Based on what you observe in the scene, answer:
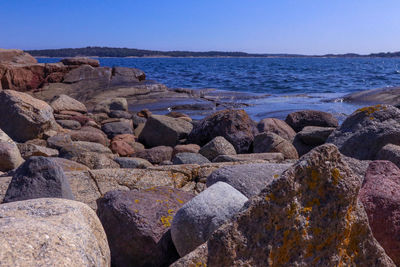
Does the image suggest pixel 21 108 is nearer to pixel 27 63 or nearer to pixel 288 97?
pixel 27 63

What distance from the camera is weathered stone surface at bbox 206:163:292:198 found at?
3486 millimetres

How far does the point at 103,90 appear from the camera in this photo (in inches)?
813

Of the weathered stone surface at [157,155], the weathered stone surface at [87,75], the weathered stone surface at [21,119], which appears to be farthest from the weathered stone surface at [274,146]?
the weathered stone surface at [87,75]

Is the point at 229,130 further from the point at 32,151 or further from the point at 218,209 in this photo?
the point at 218,209

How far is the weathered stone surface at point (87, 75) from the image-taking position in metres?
20.9

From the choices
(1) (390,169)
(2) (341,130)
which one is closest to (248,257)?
(1) (390,169)

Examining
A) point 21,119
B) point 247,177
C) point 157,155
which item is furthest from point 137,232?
point 21,119

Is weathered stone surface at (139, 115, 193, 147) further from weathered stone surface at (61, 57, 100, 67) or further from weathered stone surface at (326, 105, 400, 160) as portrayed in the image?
weathered stone surface at (61, 57, 100, 67)

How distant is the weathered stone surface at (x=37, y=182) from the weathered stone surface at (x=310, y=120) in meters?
8.50

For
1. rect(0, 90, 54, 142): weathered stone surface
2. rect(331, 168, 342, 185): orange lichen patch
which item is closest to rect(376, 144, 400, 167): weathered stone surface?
rect(331, 168, 342, 185): orange lichen patch

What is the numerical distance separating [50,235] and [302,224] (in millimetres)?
1121

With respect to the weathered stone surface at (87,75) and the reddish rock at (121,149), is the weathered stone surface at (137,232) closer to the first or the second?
the reddish rock at (121,149)

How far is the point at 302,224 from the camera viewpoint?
200 centimetres

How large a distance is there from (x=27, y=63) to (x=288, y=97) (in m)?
13.4
